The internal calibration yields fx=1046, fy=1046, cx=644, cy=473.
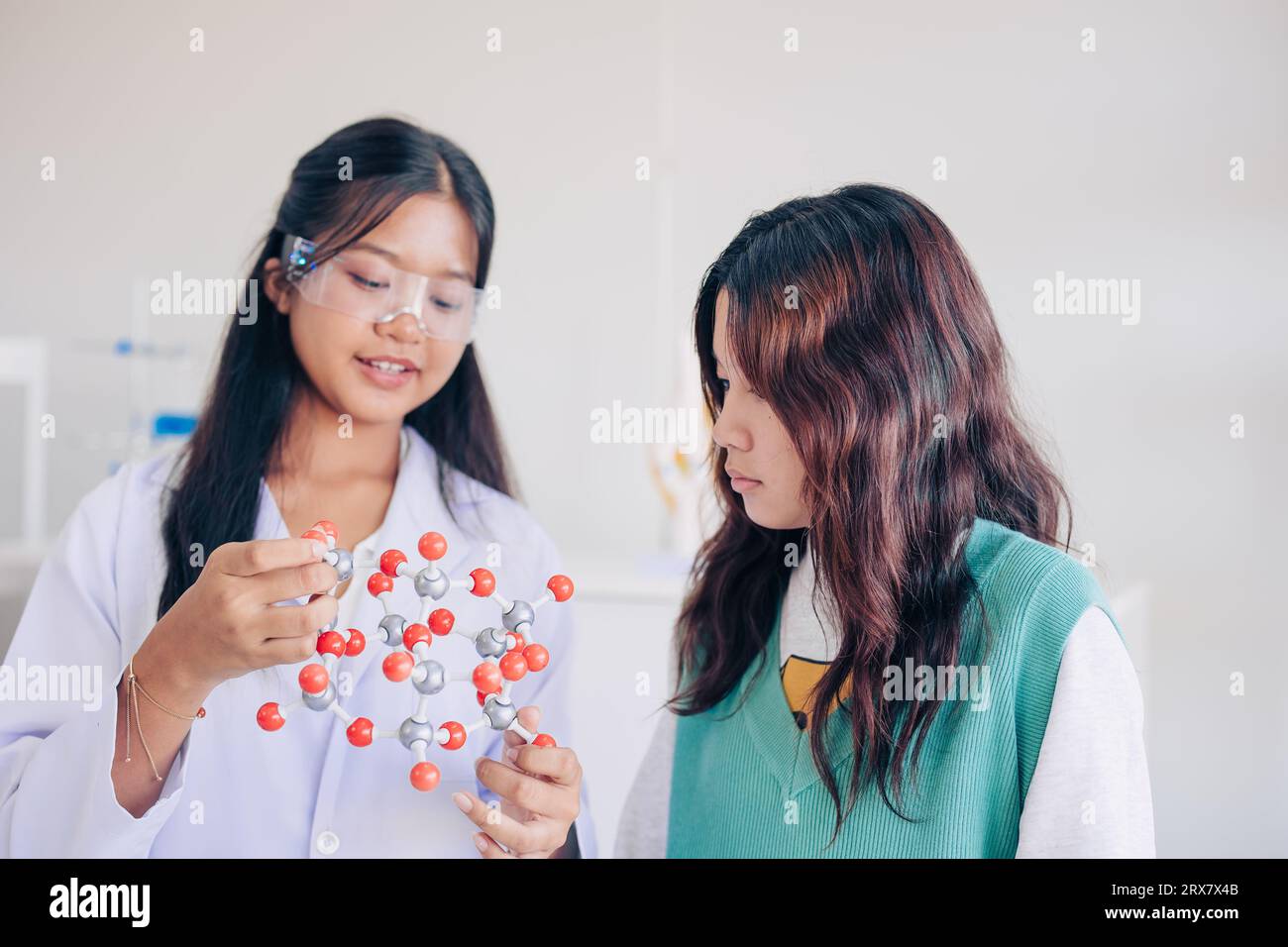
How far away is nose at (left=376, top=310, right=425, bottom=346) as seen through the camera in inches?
39.1

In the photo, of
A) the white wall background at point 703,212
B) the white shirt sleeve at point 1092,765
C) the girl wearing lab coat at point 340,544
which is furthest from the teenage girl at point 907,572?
the white wall background at point 703,212

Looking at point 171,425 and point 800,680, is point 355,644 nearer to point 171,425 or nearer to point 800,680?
point 800,680

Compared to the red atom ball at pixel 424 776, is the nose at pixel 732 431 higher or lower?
higher

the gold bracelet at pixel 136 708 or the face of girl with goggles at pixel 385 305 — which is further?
the face of girl with goggles at pixel 385 305

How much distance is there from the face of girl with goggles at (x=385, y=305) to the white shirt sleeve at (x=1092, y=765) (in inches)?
25.0

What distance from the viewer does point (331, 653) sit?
2.44 ft

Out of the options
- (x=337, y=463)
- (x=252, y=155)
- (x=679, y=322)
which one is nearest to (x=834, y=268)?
(x=337, y=463)

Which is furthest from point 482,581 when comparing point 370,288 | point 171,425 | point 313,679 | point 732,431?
point 171,425

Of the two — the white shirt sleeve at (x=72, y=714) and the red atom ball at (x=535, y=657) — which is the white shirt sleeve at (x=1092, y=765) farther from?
the white shirt sleeve at (x=72, y=714)

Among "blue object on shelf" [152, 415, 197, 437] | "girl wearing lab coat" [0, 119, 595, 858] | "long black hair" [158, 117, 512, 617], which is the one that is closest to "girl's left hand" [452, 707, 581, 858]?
"girl wearing lab coat" [0, 119, 595, 858]

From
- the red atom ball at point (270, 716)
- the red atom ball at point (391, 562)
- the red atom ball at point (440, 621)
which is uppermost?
the red atom ball at point (391, 562)

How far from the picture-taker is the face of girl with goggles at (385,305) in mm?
997

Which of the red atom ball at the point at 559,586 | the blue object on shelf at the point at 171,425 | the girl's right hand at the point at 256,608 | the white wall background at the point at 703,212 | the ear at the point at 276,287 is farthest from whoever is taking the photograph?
the blue object on shelf at the point at 171,425

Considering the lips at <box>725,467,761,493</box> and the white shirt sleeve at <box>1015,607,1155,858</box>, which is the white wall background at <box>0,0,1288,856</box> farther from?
the white shirt sleeve at <box>1015,607,1155,858</box>
